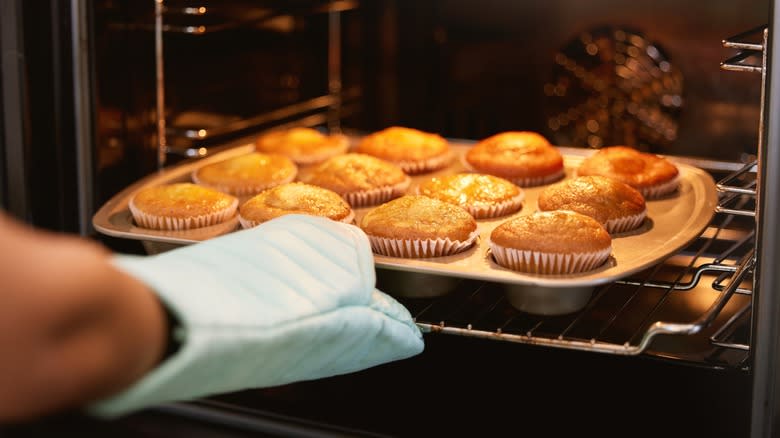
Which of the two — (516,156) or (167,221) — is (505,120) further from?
(167,221)

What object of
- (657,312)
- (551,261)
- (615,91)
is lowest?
(657,312)

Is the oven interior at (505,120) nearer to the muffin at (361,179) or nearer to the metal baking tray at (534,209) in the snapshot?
the metal baking tray at (534,209)

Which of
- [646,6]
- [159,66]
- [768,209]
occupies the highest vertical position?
[646,6]

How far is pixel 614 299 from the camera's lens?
A: 1625mm

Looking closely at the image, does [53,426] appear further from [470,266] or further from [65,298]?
[470,266]

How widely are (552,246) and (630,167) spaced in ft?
1.67

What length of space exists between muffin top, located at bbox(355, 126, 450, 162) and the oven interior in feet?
0.59

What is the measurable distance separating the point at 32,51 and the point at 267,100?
749 mm

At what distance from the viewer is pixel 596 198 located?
1698mm

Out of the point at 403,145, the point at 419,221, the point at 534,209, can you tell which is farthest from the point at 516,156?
the point at 419,221

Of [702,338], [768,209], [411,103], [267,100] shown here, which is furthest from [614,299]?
[267,100]

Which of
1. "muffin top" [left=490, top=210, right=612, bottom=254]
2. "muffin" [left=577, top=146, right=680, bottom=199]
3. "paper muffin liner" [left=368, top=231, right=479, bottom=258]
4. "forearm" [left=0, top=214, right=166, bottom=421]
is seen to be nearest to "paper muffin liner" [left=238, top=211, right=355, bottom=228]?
"paper muffin liner" [left=368, top=231, right=479, bottom=258]

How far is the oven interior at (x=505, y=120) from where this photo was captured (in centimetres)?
143

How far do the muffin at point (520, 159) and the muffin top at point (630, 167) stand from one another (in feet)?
0.24
